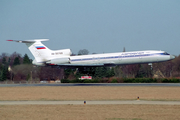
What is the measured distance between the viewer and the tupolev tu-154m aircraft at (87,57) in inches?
1742

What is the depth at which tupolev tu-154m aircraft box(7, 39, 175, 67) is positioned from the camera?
145ft

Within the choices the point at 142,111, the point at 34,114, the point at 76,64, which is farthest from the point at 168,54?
the point at 34,114

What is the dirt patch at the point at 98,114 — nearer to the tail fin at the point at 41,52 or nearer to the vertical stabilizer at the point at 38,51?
the tail fin at the point at 41,52

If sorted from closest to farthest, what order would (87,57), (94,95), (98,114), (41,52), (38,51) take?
(98,114)
(94,95)
(87,57)
(38,51)
(41,52)

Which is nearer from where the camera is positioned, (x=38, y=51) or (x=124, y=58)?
(x=124, y=58)

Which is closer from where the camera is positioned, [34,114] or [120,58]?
[34,114]

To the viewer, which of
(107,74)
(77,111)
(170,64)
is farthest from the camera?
(170,64)

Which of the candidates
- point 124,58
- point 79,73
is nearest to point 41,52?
point 124,58

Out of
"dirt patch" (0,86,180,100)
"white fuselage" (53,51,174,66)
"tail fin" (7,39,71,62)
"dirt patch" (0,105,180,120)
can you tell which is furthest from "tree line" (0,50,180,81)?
"dirt patch" (0,105,180,120)

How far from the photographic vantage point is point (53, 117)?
14.3m

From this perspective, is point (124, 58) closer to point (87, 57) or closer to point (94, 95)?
point (87, 57)

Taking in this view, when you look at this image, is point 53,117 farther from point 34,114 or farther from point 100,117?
point 100,117

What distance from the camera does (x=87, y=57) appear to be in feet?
151

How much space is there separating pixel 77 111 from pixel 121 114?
2869 millimetres
